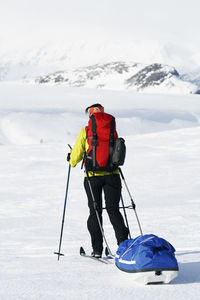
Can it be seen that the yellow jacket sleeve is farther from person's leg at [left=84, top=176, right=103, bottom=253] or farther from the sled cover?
the sled cover

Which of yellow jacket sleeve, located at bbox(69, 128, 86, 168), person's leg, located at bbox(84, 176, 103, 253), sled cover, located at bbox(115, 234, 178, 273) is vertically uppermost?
yellow jacket sleeve, located at bbox(69, 128, 86, 168)

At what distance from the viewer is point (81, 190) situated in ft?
37.3

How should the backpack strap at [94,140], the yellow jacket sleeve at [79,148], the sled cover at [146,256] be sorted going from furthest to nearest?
the yellow jacket sleeve at [79,148], the backpack strap at [94,140], the sled cover at [146,256]

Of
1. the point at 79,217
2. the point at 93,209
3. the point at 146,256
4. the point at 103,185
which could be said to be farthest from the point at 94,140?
the point at 79,217

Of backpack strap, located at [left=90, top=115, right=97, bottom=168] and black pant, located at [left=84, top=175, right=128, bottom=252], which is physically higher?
backpack strap, located at [left=90, top=115, right=97, bottom=168]

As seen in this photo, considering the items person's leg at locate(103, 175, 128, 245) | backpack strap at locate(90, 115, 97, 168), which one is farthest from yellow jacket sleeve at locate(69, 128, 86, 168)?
person's leg at locate(103, 175, 128, 245)

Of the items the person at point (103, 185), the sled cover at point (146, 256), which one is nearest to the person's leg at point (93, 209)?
the person at point (103, 185)

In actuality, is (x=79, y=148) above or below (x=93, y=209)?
above

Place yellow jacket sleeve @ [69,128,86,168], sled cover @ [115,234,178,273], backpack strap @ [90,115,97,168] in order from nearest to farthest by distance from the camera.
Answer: sled cover @ [115,234,178,273] < backpack strap @ [90,115,97,168] < yellow jacket sleeve @ [69,128,86,168]

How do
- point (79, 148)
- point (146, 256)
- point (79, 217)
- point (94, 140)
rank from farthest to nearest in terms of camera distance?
point (79, 217)
point (79, 148)
point (94, 140)
point (146, 256)

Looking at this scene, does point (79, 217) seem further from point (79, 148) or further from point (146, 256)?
point (146, 256)

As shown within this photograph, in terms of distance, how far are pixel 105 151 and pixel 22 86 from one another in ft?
281

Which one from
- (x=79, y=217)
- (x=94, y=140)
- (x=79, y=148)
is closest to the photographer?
(x=94, y=140)

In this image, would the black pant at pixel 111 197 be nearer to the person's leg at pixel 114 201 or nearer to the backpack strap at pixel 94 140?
the person's leg at pixel 114 201
